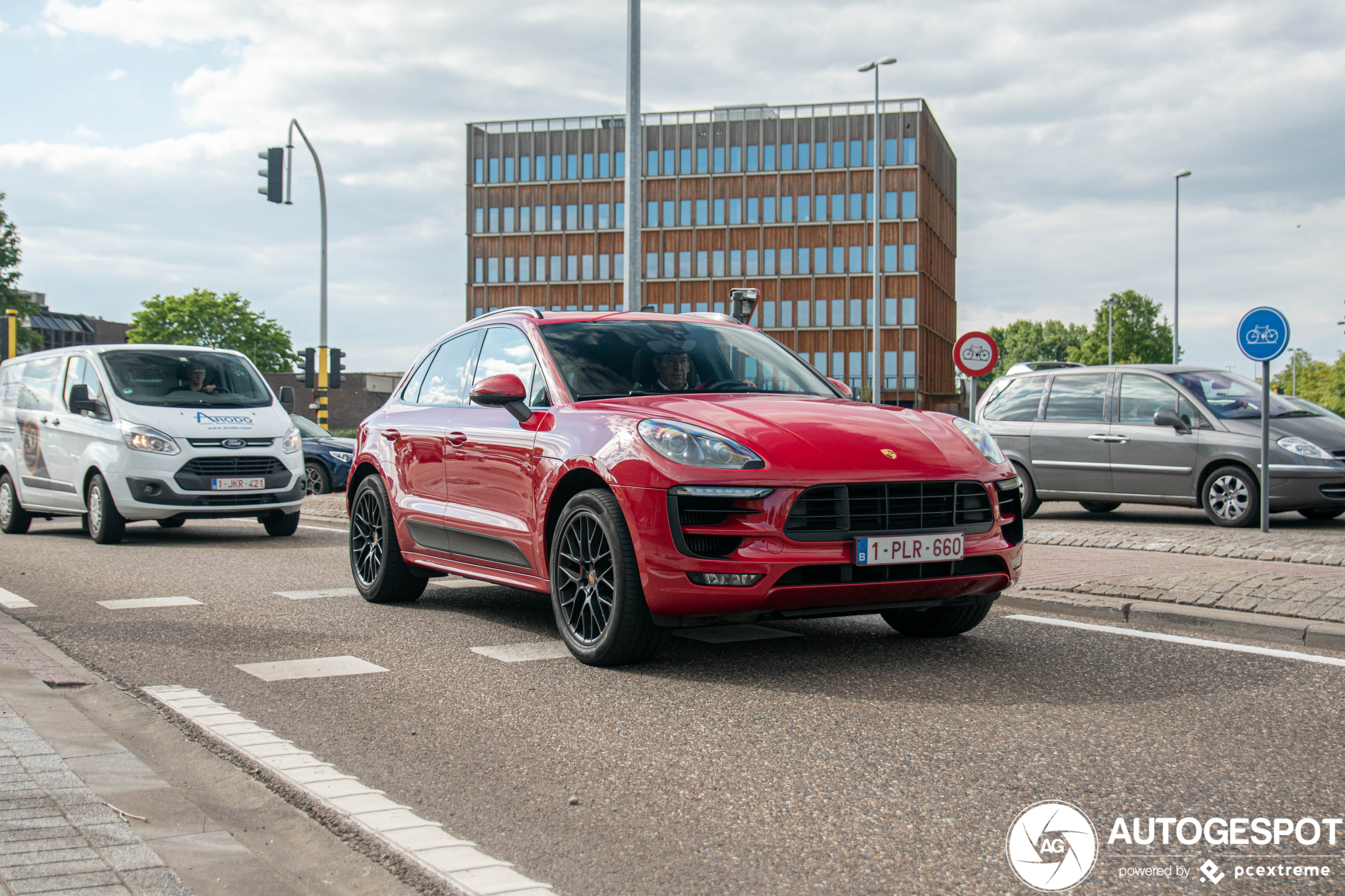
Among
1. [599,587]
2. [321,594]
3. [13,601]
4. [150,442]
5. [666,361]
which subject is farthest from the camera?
[150,442]

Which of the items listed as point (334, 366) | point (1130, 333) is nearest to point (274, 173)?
point (334, 366)

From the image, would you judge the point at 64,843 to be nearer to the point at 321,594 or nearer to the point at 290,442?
the point at 321,594

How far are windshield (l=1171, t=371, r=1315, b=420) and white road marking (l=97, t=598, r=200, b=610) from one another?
1016 cm

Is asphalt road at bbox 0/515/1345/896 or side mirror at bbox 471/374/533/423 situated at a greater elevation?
side mirror at bbox 471/374/533/423

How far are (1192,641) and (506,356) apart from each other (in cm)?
375

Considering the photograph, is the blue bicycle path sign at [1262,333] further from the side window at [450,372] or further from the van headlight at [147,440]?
the van headlight at [147,440]

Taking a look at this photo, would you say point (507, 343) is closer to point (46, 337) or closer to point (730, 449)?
point (730, 449)

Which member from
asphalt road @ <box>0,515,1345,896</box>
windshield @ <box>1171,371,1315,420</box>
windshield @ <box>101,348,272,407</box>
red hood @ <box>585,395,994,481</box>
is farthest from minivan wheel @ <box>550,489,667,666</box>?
windshield @ <box>1171,371,1315,420</box>

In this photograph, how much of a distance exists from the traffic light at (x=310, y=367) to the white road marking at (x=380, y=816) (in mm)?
22373

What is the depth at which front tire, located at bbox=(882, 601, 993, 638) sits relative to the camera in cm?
611

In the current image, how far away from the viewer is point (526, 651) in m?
6.14

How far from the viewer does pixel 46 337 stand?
12156 cm

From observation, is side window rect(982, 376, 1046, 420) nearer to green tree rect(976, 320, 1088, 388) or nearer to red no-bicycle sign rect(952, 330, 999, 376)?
red no-bicycle sign rect(952, 330, 999, 376)

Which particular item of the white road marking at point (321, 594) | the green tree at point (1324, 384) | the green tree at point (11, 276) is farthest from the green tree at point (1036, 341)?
the white road marking at point (321, 594)
